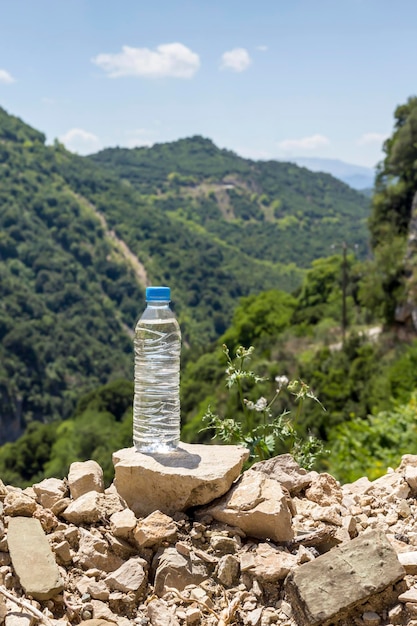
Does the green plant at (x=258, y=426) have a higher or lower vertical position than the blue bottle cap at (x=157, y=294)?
lower

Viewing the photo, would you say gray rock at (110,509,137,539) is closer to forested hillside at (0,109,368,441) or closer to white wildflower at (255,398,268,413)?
white wildflower at (255,398,268,413)

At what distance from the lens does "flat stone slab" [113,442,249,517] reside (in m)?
2.96

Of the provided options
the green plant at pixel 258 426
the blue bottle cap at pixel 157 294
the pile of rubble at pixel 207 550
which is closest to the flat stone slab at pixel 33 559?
the pile of rubble at pixel 207 550

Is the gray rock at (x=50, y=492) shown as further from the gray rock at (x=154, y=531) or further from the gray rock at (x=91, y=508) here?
the gray rock at (x=154, y=531)

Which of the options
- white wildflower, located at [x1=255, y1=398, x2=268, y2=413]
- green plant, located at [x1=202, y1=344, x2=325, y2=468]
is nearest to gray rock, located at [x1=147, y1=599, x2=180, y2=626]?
green plant, located at [x1=202, y1=344, x2=325, y2=468]

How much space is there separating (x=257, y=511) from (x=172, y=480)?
0.39 meters

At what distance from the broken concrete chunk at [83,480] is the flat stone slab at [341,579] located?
3.39 ft

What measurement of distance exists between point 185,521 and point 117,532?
0.95ft

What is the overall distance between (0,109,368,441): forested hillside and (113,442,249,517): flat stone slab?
214 ft

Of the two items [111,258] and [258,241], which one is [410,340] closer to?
[111,258]

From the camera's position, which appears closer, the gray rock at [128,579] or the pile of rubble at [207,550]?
the pile of rubble at [207,550]

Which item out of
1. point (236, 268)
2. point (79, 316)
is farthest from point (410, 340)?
point (236, 268)

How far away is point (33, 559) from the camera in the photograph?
261 cm

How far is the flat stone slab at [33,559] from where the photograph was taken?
250 centimetres
